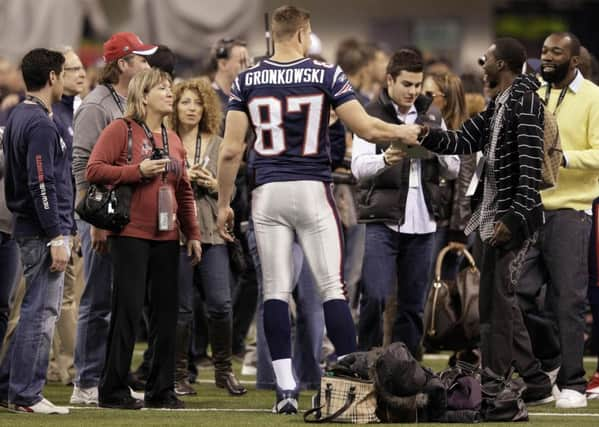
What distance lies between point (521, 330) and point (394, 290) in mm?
1603

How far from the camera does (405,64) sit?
37.0ft

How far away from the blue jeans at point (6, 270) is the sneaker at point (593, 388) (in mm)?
4063

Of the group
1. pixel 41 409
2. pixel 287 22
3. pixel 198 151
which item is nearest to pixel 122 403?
pixel 41 409

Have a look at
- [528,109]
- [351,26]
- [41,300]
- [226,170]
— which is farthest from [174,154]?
[351,26]

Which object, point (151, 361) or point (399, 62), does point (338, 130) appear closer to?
point (399, 62)

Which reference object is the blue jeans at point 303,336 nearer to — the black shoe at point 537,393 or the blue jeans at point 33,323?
the black shoe at point 537,393

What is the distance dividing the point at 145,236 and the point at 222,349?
183 cm

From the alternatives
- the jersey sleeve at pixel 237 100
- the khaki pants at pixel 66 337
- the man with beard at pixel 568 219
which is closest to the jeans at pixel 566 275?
the man with beard at pixel 568 219

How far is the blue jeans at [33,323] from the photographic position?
1007 cm

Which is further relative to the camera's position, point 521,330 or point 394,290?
point 394,290

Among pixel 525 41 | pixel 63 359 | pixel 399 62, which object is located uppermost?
pixel 525 41

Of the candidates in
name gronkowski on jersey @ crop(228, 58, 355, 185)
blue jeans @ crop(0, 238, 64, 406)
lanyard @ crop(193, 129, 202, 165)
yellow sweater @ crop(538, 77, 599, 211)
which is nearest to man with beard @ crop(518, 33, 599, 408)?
yellow sweater @ crop(538, 77, 599, 211)

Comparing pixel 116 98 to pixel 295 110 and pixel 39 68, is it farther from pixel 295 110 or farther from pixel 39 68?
pixel 295 110

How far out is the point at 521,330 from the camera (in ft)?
34.9
